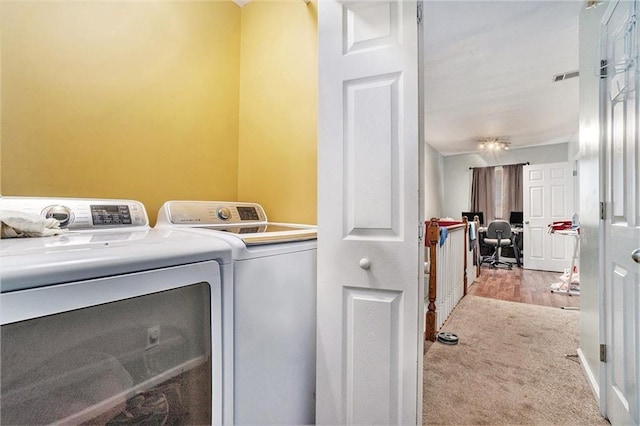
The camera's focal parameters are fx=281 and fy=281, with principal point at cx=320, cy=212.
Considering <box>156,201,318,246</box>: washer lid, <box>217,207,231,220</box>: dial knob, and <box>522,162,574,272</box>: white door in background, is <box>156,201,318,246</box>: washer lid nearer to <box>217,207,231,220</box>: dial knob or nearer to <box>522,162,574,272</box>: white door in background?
<box>217,207,231,220</box>: dial knob

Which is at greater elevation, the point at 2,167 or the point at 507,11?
the point at 507,11

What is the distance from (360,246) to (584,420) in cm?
161

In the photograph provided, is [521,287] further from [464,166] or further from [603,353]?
[464,166]

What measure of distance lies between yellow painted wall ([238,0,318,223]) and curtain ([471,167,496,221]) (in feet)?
20.6

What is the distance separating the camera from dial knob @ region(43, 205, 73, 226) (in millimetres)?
1036

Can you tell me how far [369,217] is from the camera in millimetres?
1127

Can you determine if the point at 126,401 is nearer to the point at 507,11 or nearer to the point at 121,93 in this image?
the point at 121,93

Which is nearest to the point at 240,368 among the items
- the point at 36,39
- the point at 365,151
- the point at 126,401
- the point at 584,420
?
the point at 126,401

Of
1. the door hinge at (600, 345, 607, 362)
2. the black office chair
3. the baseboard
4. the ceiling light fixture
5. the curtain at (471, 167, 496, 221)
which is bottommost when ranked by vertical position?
the baseboard

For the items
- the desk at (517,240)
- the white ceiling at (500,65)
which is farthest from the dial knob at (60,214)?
the desk at (517,240)

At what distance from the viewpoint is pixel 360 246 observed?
1.14 metres

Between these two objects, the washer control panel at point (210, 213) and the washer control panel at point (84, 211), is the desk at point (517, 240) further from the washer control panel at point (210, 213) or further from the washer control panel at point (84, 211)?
the washer control panel at point (84, 211)

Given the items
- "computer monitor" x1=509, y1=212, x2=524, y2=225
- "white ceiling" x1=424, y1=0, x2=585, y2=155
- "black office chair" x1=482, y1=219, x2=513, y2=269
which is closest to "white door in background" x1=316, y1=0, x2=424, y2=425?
"white ceiling" x1=424, y1=0, x2=585, y2=155

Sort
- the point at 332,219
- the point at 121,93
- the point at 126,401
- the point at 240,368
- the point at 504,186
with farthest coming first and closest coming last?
the point at 504,186
the point at 121,93
the point at 332,219
the point at 240,368
the point at 126,401
